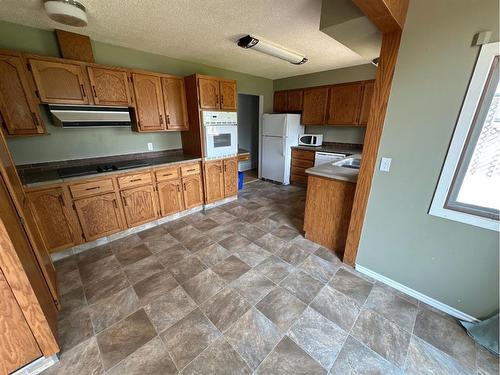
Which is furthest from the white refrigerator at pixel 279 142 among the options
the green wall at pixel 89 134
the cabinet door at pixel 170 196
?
the cabinet door at pixel 170 196

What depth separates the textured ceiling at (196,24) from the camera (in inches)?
69.7

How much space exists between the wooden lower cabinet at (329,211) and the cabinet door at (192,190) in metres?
1.83

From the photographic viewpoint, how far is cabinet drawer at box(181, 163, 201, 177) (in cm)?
312

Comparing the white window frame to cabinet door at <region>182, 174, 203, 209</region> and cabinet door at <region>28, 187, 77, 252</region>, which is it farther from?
cabinet door at <region>28, 187, 77, 252</region>

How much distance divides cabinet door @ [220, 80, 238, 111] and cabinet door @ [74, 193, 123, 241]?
7.03 feet

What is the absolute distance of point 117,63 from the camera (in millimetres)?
2709

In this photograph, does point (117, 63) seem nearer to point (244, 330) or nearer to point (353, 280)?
point (244, 330)

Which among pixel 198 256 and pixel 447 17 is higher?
pixel 447 17

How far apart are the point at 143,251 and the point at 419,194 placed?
114 inches

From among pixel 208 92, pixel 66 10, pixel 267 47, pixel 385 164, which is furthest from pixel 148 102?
pixel 385 164

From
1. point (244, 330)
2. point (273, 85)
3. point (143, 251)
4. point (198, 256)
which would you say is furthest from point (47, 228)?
point (273, 85)

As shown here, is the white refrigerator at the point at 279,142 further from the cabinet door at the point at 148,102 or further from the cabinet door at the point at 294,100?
the cabinet door at the point at 148,102

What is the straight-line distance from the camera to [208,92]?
3086 millimetres

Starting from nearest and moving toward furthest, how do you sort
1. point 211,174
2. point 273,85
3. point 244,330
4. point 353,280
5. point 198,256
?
1. point 244,330
2. point 353,280
3. point 198,256
4. point 211,174
5. point 273,85
